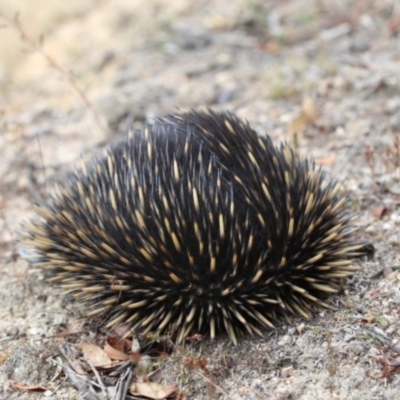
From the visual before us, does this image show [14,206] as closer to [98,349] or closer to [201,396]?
[98,349]

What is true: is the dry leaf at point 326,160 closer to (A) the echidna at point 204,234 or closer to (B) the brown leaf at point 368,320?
(A) the echidna at point 204,234

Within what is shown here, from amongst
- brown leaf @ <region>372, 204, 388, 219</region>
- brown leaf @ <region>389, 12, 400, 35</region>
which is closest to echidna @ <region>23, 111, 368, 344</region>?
brown leaf @ <region>372, 204, 388, 219</region>

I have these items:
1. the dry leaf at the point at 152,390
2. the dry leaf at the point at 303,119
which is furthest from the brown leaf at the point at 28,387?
the dry leaf at the point at 303,119

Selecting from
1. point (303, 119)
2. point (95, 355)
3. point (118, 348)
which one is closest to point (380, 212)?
point (303, 119)

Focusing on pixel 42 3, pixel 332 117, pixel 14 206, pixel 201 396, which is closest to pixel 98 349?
pixel 201 396

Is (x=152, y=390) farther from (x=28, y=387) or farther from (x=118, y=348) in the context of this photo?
(x=28, y=387)

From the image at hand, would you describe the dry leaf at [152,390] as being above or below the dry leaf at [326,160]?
below
